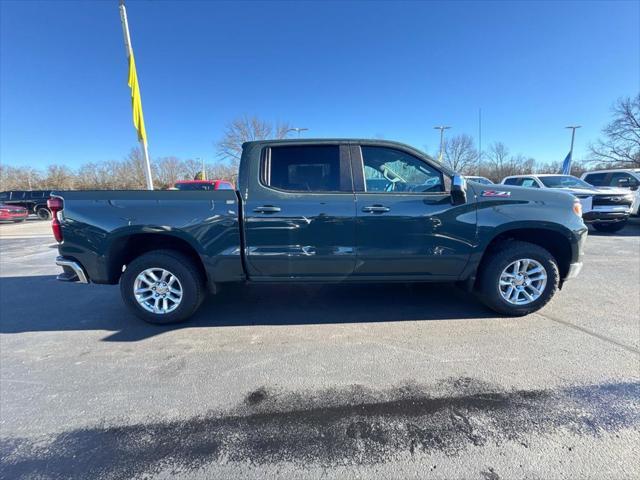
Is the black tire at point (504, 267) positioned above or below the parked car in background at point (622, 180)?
below

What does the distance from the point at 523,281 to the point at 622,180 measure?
37.0 feet

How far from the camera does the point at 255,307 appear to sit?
159 inches

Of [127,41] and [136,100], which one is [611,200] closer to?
[136,100]

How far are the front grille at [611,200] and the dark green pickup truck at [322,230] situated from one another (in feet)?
26.7

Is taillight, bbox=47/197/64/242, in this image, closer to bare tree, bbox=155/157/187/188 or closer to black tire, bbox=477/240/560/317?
black tire, bbox=477/240/560/317

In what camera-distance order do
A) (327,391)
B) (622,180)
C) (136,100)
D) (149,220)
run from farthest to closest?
(622,180) < (136,100) < (149,220) < (327,391)

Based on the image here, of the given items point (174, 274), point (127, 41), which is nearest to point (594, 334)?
point (174, 274)

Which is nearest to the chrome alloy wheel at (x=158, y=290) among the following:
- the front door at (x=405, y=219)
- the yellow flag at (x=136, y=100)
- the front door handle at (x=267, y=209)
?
the front door handle at (x=267, y=209)

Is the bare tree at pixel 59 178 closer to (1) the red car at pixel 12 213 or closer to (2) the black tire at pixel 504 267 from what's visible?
(1) the red car at pixel 12 213

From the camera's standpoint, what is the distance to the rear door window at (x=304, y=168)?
3.43 meters

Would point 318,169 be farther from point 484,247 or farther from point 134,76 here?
point 134,76

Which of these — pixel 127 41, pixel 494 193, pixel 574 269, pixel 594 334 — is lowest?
pixel 594 334

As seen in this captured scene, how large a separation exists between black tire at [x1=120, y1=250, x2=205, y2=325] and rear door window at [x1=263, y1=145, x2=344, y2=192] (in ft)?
4.39

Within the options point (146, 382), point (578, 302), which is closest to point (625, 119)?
point (578, 302)
